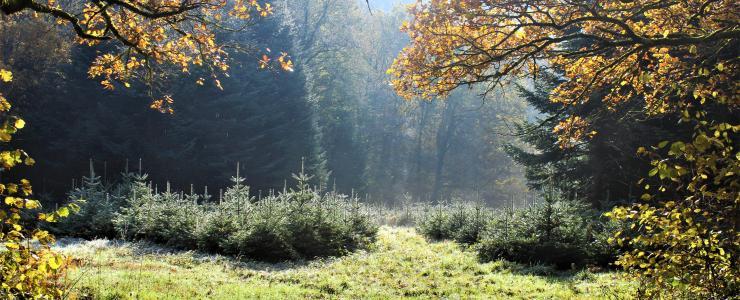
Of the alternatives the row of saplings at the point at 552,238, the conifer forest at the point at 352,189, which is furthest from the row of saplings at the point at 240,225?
the row of saplings at the point at 552,238

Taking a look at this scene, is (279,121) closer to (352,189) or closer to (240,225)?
(352,189)

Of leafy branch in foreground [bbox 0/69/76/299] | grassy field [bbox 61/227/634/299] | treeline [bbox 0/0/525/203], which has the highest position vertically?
treeline [bbox 0/0/525/203]

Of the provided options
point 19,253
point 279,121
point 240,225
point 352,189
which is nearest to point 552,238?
point 240,225

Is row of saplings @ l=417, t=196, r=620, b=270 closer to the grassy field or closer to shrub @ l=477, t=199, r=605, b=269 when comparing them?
shrub @ l=477, t=199, r=605, b=269

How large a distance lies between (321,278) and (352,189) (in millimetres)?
9296

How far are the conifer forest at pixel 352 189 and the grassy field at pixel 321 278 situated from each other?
Answer: 0.08 m

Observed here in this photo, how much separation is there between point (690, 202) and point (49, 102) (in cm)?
3110

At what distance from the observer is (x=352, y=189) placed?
64.0ft

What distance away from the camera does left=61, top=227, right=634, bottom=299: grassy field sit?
8.23 m

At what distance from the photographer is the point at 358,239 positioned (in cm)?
1559

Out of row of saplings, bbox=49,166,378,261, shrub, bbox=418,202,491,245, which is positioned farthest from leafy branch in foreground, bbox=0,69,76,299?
shrub, bbox=418,202,491,245

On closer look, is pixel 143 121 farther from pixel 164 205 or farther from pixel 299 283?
pixel 299 283

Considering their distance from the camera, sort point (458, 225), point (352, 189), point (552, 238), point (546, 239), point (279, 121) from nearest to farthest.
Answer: point (552, 238) < point (546, 239) < point (458, 225) < point (352, 189) < point (279, 121)

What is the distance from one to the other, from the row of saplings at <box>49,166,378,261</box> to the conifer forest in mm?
62
